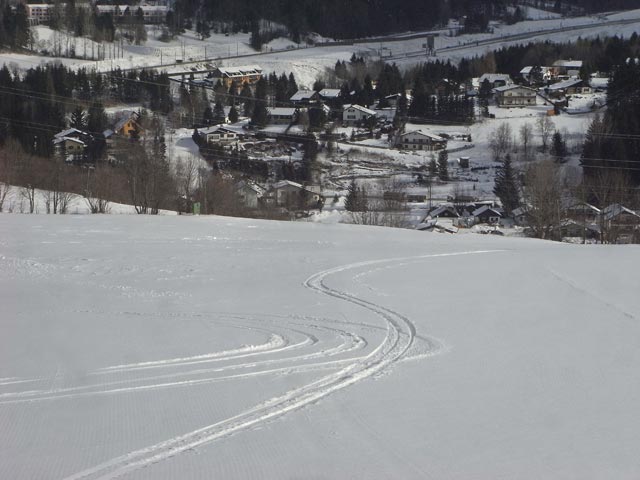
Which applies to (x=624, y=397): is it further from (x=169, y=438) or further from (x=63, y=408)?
(x=63, y=408)

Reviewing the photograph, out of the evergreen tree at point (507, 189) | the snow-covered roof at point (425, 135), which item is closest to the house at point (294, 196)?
the evergreen tree at point (507, 189)

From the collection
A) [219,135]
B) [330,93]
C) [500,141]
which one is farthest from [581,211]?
[330,93]

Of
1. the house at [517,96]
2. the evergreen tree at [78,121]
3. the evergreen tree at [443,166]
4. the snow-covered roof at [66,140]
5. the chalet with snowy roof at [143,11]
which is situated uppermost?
the chalet with snowy roof at [143,11]

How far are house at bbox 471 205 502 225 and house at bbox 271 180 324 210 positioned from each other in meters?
4.82

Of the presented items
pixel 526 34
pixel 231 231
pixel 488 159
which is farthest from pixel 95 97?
pixel 526 34

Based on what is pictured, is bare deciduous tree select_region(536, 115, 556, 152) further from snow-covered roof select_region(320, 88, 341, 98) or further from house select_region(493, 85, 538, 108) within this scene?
snow-covered roof select_region(320, 88, 341, 98)

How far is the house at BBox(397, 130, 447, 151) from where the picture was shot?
33.2 m

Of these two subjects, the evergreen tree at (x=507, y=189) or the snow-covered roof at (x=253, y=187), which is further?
the evergreen tree at (x=507, y=189)

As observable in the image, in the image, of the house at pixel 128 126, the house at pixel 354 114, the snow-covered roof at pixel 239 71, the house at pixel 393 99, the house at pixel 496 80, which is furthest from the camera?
the snow-covered roof at pixel 239 71

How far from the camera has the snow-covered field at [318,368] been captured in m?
3.64

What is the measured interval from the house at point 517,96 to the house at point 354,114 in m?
6.98

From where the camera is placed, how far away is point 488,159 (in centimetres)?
3152

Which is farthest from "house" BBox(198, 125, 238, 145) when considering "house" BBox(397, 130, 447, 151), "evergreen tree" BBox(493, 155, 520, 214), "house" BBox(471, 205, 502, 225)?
"house" BBox(471, 205, 502, 225)

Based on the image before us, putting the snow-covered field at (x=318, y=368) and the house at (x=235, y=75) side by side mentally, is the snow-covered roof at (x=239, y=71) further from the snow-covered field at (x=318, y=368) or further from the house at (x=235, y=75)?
the snow-covered field at (x=318, y=368)
